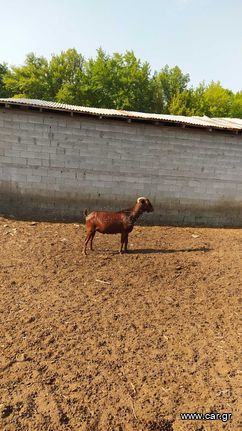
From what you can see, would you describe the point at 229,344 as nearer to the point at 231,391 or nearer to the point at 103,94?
the point at 231,391

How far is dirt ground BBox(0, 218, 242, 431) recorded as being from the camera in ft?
10.1

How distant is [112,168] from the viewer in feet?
33.5

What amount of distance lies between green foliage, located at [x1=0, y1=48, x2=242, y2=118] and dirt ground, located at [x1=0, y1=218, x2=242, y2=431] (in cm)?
2805

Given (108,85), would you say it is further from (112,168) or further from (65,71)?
(112,168)

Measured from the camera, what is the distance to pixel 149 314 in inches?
193

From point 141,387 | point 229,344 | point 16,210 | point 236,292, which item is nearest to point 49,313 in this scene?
point 141,387

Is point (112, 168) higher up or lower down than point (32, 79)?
lower down

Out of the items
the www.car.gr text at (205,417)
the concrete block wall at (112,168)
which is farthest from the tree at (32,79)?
the www.car.gr text at (205,417)

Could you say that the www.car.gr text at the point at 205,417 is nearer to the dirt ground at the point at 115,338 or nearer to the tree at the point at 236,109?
the dirt ground at the point at 115,338

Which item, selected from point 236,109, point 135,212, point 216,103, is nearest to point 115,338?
point 135,212

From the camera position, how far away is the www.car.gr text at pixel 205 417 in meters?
3.07

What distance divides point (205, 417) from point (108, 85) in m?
35.0

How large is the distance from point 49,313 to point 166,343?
1.86 meters

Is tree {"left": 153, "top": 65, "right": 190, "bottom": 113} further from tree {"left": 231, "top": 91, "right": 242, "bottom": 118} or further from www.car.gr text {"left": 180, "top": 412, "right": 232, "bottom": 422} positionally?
www.car.gr text {"left": 180, "top": 412, "right": 232, "bottom": 422}
